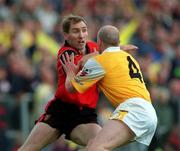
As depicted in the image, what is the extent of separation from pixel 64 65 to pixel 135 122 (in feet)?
4.15

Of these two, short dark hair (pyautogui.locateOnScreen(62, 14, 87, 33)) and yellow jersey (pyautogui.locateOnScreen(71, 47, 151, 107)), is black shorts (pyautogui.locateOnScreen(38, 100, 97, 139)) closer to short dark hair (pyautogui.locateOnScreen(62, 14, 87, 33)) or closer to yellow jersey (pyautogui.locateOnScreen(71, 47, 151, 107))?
yellow jersey (pyautogui.locateOnScreen(71, 47, 151, 107))

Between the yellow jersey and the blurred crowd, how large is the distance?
13.9 ft

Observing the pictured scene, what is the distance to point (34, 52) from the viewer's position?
1834 cm

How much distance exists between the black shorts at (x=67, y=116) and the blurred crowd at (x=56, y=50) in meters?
3.45

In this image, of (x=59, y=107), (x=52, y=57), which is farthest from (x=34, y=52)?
(x=59, y=107)

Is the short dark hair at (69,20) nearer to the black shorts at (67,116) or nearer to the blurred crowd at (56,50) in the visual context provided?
the black shorts at (67,116)

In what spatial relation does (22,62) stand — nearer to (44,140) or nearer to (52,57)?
(52,57)

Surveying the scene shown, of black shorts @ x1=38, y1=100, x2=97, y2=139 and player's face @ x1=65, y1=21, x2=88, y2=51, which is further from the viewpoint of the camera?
black shorts @ x1=38, y1=100, x2=97, y2=139

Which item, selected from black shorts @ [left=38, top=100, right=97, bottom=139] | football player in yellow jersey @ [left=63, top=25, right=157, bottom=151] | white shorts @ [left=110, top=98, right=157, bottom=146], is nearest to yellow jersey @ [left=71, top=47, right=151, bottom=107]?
football player in yellow jersey @ [left=63, top=25, right=157, bottom=151]

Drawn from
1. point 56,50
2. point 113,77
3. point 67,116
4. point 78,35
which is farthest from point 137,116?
point 56,50

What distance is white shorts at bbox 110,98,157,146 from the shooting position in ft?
36.9

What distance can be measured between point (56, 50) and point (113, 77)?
25.0 feet

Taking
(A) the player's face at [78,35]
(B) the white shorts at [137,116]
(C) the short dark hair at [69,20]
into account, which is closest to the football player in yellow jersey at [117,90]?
(B) the white shorts at [137,116]

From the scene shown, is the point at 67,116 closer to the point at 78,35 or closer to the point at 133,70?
the point at 78,35
